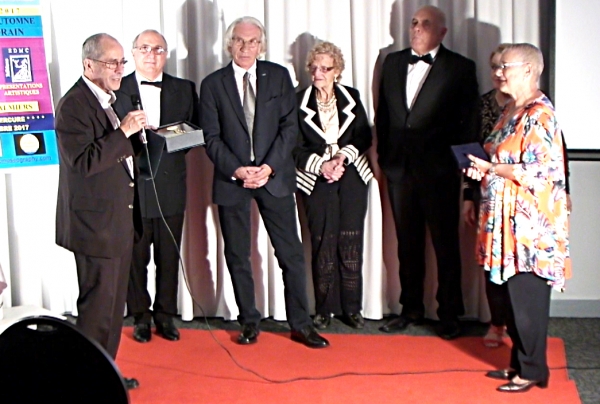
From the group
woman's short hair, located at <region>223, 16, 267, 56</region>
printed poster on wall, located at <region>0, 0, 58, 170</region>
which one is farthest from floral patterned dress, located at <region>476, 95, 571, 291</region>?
printed poster on wall, located at <region>0, 0, 58, 170</region>

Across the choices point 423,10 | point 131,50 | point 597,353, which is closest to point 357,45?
point 423,10

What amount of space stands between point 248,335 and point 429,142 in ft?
4.81

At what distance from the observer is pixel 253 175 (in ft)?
13.8

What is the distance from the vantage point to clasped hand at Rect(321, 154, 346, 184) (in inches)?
174

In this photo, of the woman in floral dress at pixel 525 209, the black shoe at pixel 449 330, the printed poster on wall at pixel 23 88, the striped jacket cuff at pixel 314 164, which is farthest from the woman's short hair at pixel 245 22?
the black shoe at pixel 449 330

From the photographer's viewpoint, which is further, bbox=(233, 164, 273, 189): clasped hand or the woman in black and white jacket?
the woman in black and white jacket

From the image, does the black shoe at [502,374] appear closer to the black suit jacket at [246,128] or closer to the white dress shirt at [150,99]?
the black suit jacket at [246,128]

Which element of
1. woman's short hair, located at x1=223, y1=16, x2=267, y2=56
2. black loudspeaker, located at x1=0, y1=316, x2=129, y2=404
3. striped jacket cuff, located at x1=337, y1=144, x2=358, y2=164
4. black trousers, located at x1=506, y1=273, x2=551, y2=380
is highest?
woman's short hair, located at x1=223, y1=16, x2=267, y2=56

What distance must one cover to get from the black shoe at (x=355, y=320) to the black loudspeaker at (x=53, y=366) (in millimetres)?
2804

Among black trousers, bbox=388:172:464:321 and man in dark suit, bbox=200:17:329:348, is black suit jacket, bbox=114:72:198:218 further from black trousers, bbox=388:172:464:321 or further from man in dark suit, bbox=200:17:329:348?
black trousers, bbox=388:172:464:321

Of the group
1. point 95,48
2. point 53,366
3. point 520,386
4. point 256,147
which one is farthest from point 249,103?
point 53,366

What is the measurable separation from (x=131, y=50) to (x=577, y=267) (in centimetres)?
292

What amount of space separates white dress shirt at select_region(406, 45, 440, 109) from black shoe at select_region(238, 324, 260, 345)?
1.52 metres

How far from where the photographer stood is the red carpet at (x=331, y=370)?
11.8 feet
